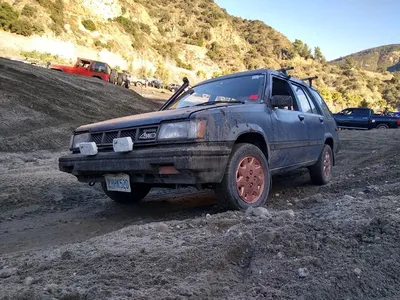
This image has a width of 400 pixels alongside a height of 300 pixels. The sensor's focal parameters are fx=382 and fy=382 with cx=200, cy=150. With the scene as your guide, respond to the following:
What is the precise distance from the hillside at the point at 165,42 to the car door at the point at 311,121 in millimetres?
36249

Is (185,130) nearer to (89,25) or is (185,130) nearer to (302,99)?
(302,99)

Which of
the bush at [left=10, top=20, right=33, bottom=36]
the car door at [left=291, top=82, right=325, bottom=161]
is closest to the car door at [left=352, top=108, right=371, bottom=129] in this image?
the car door at [left=291, top=82, right=325, bottom=161]

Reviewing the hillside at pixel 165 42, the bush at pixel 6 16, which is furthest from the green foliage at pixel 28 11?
the bush at pixel 6 16

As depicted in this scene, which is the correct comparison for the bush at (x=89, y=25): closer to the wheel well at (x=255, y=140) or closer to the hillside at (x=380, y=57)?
the wheel well at (x=255, y=140)

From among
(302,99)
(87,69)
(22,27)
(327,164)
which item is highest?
(22,27)

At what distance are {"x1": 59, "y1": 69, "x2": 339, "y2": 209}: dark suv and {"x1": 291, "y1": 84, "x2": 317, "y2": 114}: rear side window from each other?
1.18ft

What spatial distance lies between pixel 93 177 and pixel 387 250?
9.51ft

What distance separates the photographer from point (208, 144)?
350cm

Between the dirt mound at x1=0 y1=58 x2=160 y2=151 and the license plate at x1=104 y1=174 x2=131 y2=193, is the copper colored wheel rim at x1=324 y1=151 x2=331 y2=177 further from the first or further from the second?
the dirt mound at x1=0 y1=58 x2=160 y2=151

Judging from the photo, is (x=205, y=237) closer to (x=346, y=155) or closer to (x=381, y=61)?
(x=346, y=155)

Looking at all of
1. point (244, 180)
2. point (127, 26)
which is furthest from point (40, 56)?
point (244, 180)

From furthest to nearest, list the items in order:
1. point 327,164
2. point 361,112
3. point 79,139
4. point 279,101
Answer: point 361,112 < point 327,164 < point 279,101 < point 79,139

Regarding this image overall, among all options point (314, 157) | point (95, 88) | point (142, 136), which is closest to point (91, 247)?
point (142, 136)

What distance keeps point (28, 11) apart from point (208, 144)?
45419 mm
